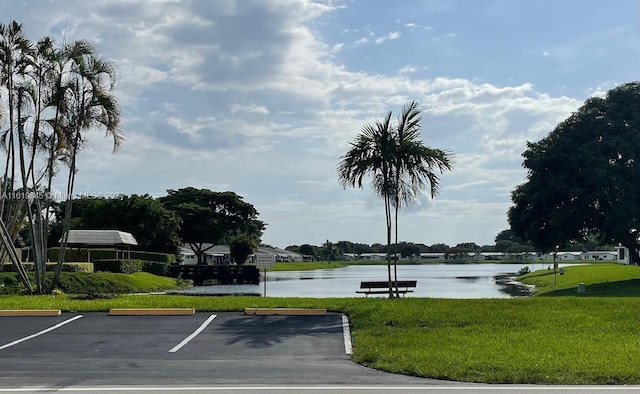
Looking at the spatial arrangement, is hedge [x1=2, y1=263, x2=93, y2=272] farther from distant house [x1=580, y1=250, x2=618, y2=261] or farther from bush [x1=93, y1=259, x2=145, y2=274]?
distant house [x1=580, y1=250, x2=618, y2=261]

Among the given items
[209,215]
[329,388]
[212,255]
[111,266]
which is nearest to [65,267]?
[111,266]

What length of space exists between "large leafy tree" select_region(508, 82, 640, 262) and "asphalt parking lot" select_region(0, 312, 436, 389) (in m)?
26.2

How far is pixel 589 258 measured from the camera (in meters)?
146

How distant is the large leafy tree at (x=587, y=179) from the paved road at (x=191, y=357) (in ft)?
86.2

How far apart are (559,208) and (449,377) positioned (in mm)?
32382

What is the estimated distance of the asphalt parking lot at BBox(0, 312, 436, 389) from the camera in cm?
1045

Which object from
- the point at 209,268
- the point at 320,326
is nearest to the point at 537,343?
the point at 320,326

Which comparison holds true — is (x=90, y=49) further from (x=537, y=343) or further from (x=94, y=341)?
(x=537, y=343)

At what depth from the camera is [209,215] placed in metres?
83.2

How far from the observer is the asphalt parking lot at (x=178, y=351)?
10453 millimetres

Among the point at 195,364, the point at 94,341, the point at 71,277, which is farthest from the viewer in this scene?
the point at 71,277

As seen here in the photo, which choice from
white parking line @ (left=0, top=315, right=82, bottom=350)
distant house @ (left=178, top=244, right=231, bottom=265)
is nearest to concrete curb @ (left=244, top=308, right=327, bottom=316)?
white parking line @ (left=0, top=315, right=82, bottom=350)

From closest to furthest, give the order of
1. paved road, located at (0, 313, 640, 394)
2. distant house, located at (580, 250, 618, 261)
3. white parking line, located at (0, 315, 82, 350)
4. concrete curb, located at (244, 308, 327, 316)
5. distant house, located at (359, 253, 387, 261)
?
paved road, located at (0, 313, 640, 394)
white parking line, located at (0, 315, 82, 350)
concrete curb, located at (244, 308, 327, 316)
distant house, located at (580, 250, 618, 261)
distant house, located at (359, 253, 387, 261)

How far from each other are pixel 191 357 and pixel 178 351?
27.1 inches
